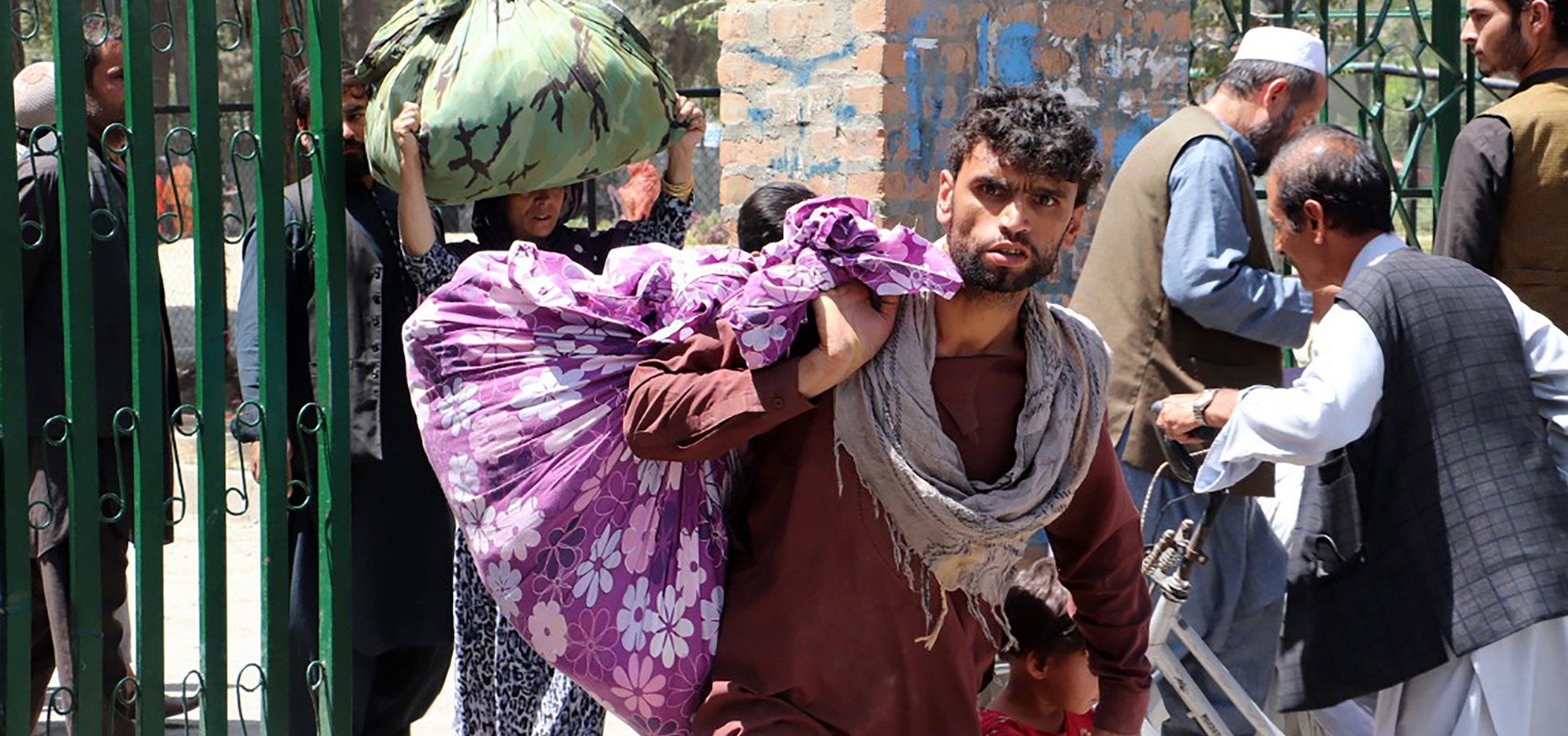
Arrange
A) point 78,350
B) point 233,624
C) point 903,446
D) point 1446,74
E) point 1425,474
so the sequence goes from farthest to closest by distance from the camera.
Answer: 1. point 233,624
2. point 1446,74
3. point 1425,474
4. point 78,350
5. point 903,446

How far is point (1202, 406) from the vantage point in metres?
3.53

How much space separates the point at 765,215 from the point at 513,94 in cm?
131

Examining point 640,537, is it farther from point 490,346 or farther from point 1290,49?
point 1290,49

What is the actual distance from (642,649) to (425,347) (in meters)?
0.59

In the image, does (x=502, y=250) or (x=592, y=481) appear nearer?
(x=592, y=481)

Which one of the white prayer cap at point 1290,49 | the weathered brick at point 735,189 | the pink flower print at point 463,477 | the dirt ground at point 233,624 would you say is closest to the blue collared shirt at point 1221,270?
the white prayer cap at point 1290,49

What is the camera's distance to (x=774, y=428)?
2.73m

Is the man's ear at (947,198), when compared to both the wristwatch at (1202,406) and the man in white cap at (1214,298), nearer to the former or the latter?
the wristwatch at (1202,406)

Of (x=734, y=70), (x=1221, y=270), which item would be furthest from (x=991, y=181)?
(x=734, y=70)

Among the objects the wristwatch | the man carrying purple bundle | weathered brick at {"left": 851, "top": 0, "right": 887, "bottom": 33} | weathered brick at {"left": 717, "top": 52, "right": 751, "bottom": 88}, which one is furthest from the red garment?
weathered brick at {"left": 717, "top": 52, "right": 751, "bottom": 88}

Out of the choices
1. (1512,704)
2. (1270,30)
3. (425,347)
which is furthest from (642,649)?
(1270,30)

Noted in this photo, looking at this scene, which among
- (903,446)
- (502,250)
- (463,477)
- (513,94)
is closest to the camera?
(903,446)

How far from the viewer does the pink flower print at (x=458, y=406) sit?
8.90 ft

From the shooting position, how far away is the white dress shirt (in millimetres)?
3289
